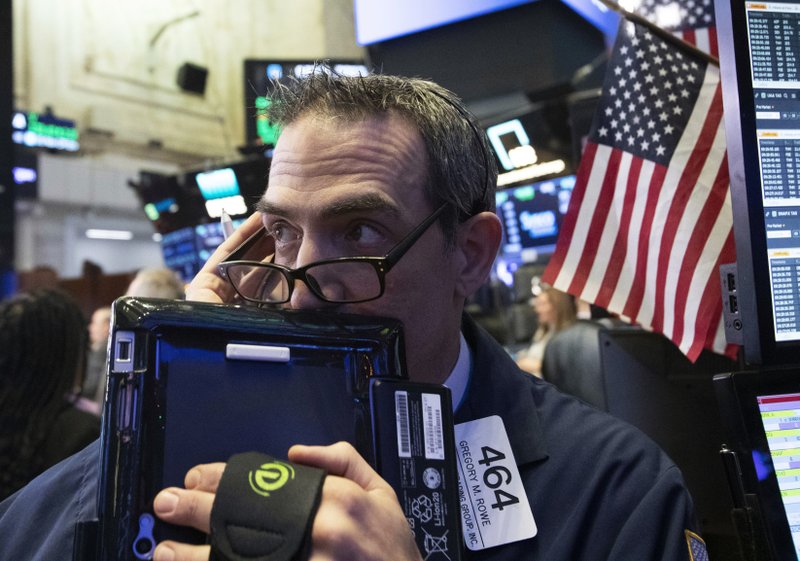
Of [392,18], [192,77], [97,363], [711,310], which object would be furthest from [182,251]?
[192,77]

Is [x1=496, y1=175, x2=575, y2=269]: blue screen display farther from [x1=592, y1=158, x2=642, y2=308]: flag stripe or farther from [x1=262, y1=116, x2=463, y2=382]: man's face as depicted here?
[x1=262, y1=116, x2=463, y2=382]: man's face

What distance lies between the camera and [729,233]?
1.86m

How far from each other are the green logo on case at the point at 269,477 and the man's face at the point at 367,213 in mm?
472

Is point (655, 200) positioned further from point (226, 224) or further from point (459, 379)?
point (226, 224)

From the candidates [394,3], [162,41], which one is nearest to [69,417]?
[394,3]

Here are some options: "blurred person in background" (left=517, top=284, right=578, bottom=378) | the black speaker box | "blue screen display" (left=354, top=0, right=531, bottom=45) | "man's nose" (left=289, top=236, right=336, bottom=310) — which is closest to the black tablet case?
"man's nose" (left=289, top=236, right=336, bottom=310)

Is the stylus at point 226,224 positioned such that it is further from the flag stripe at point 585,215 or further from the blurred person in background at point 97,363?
the blurred person in background at point 97,363

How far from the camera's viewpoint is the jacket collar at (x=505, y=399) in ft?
4.42

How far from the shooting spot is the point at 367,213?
1.28 meters

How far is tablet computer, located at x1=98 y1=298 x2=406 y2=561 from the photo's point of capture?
0.84m

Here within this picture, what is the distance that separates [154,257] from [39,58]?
5.34 metres

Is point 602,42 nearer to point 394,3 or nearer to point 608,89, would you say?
point 394,3

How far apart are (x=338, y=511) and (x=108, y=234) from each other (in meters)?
15.2

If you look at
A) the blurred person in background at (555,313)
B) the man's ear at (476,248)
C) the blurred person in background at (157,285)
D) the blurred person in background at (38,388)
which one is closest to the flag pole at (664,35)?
the man's ear at (476,248)
